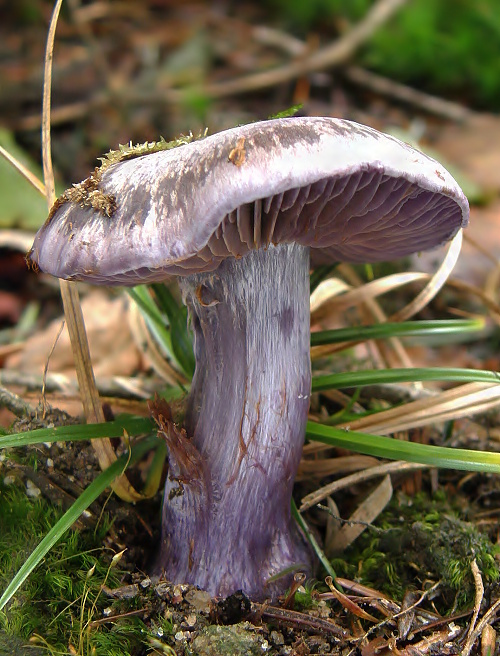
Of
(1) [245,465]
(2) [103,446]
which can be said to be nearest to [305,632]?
(1) [245,465]

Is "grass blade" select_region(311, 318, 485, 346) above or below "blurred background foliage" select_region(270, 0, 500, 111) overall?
below

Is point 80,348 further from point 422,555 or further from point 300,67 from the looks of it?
point 300,67

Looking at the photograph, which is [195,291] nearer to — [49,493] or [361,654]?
[49,493]

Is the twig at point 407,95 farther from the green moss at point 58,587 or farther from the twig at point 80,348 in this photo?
the green moss at point 58,587

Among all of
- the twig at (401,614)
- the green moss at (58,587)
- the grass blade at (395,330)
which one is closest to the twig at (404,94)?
the grass blade at (395,330)

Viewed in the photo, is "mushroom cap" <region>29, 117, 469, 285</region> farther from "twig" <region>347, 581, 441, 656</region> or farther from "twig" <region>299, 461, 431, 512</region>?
"twig" <region>347, 581, 441, 656</region>

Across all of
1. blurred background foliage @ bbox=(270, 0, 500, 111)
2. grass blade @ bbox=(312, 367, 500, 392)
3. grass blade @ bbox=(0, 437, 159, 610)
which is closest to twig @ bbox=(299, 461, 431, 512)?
grass blade @ bbox=(312, 367, 500, 392)

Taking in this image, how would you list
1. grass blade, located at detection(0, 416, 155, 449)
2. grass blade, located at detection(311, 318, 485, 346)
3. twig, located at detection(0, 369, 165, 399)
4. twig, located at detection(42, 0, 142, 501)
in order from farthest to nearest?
twig, located at detection(0, 369, 165, 399)
grass blade, located at detection(311, 318, 485, 346)
twig, located at detection(42, 0, 142, 501)
grass blade, located at detection(0, 416, 155, 449)

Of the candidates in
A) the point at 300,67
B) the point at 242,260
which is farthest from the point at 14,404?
the point at 300,67
